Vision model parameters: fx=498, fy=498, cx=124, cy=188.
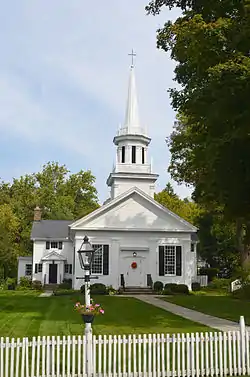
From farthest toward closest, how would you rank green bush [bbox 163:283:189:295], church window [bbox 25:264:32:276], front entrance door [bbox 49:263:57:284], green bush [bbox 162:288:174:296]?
church window [bbox 25:264:32:276] < front entrance door [bbox 49:263:57:284] < green bush [bbox 163:283:189:295] < green bush [bbox 162:288:174:296]

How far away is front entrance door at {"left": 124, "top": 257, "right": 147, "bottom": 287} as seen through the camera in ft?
126

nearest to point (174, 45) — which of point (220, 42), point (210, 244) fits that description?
point (220, 42)

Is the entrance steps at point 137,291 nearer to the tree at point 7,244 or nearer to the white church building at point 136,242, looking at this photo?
the white church building at point 136,242

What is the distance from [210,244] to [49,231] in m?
16.6

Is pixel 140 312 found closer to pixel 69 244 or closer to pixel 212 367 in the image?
pixel 212 367

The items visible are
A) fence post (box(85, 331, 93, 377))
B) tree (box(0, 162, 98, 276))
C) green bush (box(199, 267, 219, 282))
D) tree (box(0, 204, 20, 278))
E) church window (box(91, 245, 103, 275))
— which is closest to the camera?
fence post (box(85, 331, 93, 377))

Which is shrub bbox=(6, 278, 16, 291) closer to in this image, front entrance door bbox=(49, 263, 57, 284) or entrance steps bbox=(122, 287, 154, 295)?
front entrance door bbox=(49, 263, 57, 284)

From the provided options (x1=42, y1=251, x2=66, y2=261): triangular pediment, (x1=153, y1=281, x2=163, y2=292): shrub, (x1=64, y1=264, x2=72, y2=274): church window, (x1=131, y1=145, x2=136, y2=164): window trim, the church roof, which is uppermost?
(x1=131, y1=145, x2=136, y2=164): window trim

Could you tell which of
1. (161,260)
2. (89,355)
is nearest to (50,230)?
(161,260)

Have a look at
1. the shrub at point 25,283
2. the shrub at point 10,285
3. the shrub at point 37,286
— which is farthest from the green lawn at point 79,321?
the shrub at point 10,285

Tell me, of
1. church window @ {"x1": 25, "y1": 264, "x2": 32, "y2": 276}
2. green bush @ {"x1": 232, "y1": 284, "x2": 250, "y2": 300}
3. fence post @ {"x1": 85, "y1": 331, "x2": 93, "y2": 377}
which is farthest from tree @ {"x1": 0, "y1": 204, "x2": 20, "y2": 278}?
fence post @ {"x1": 85, "y1": 331, "x2": 93, "y2": 377}

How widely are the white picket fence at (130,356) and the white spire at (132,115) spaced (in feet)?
119

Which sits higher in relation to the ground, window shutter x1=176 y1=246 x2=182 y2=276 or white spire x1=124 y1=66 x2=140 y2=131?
white spire x1=124 y1=66 x2=140 y2=131

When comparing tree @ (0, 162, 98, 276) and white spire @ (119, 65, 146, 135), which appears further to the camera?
tree @ (0, 162, 98, 276)
